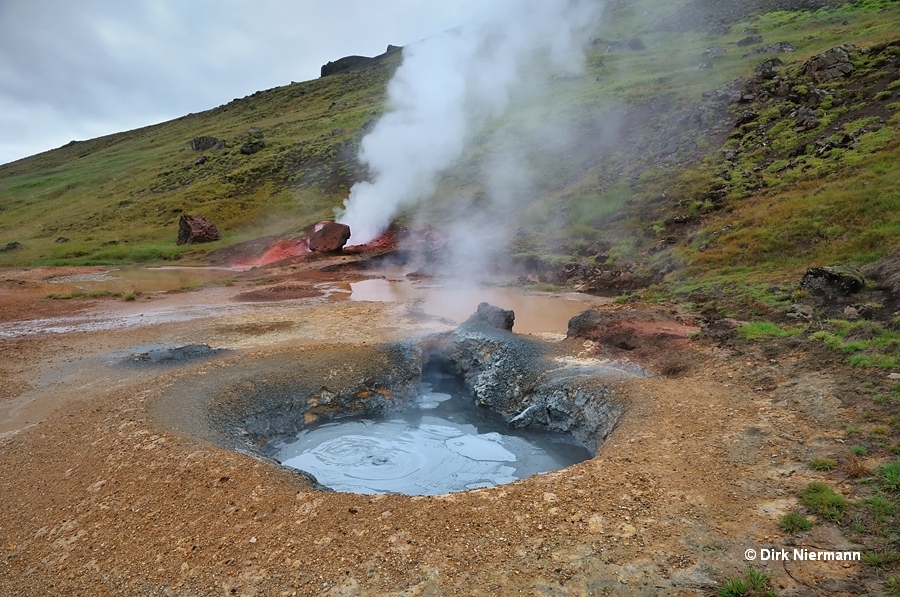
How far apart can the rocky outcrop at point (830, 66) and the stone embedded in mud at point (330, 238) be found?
29117 mm


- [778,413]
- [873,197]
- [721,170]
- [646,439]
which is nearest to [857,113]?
[721,170]

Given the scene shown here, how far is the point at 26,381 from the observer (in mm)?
12391

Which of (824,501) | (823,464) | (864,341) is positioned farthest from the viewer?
(864,341)

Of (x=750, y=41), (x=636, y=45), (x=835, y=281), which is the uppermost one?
(x=636, y=45)

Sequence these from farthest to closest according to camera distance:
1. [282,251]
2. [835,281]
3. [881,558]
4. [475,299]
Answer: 1. [282,251]
2. [475,299]
3. [835,281]
4. [881,558]

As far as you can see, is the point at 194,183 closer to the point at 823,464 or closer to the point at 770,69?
the point at 770,69

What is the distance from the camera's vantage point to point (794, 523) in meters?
5.44

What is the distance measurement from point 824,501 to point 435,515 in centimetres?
430

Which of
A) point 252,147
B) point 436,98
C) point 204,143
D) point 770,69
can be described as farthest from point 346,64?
point 770,69

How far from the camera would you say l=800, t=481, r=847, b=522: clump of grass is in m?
5.49

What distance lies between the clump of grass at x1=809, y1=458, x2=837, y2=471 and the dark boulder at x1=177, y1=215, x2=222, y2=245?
43.0m

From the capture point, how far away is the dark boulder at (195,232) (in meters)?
41.4

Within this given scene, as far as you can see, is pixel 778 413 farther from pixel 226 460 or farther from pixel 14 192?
pixel 14 192

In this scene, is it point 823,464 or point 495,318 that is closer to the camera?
point 823,464
